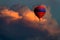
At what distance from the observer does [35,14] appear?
22984mm

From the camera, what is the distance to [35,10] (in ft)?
74.4

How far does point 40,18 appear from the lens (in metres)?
23.0

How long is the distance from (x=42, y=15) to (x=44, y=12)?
0.38 metres

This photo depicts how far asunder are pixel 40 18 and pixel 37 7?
3.22ft

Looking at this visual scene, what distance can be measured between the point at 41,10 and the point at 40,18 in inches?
36.0

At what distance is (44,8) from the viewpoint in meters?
22.5

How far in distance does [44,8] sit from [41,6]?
29 centimetres

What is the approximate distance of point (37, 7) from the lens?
22.6 meters

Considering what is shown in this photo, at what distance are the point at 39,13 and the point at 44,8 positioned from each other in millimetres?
557

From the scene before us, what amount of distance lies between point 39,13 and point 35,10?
40 cm

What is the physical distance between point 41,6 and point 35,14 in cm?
92

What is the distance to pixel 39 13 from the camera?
22.6 meters

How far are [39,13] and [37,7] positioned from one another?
498mm

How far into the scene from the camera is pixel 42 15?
22.8 m
